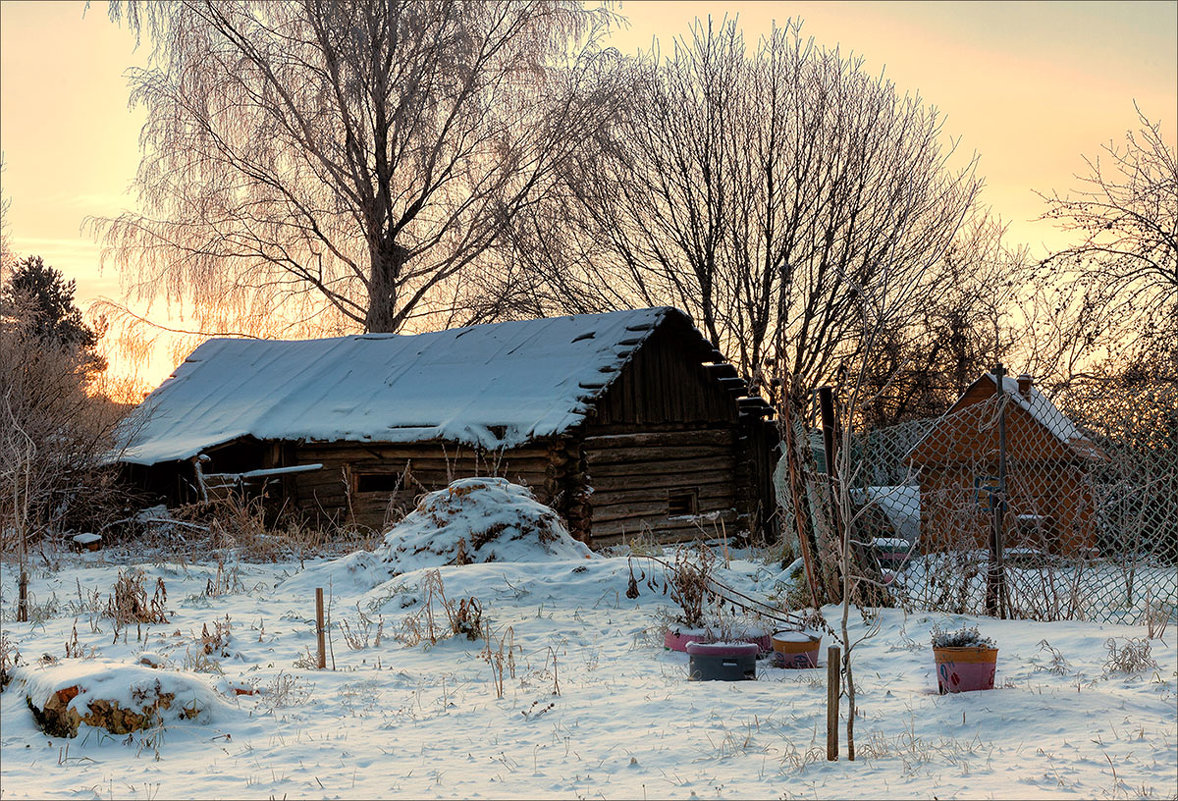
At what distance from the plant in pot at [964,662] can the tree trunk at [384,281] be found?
20.3 metres

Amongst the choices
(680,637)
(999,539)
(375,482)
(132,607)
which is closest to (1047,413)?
(999,539)

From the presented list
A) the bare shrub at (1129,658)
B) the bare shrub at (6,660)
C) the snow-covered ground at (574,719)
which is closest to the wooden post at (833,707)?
the snow-covered ground at (574,719)

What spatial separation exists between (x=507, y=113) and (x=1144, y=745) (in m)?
22.3

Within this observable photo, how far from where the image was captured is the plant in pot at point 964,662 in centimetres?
704

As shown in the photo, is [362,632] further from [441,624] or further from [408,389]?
[408,389]

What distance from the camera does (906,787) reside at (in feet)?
18.0

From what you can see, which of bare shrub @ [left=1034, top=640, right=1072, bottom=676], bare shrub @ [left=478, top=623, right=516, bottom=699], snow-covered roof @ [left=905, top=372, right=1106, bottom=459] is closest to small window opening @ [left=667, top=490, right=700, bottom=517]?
snow-covered roof @ [left=905, top=372, right=1106, bottom=459]

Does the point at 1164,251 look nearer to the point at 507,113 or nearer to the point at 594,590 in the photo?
the point at 594,590

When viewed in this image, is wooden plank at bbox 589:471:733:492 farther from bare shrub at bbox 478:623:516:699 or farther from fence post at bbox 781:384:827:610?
bare shrub at bbox 478:623:516:699

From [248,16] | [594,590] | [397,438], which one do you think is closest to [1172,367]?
[594,590]

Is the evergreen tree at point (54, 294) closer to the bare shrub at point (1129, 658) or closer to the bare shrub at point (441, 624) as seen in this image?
the bare shrub at point (441, 624)

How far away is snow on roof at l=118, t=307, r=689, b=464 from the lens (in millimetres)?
18109

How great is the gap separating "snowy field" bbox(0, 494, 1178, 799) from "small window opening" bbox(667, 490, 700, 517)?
8.92 metres

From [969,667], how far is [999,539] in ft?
7.03
